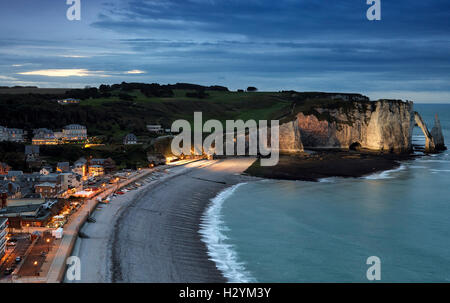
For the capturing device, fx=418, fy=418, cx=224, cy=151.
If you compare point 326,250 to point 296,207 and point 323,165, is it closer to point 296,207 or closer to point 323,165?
point 296,207

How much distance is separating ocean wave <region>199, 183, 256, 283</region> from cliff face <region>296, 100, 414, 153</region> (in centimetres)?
3977

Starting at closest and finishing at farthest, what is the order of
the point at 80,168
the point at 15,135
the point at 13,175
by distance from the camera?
the point at 13,175 → the point at 80,168 → the point at 15,135

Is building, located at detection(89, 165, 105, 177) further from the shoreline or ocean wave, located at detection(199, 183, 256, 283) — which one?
ocean wave, located at detection(199, 183, 256, 283)

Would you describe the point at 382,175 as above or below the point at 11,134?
below

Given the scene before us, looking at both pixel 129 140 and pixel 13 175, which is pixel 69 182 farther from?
pixel 129 140

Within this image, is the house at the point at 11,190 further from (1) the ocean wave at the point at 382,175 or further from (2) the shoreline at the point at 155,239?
(1) the ocean wave at the point at 382,175

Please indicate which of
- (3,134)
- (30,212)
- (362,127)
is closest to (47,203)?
(30,212)

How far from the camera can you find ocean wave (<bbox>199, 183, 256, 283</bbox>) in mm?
19734

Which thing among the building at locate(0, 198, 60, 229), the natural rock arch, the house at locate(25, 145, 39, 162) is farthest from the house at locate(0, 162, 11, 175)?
the natural rock arch

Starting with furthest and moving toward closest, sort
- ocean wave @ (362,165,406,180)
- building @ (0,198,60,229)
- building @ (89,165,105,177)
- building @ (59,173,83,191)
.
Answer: ocean wave @ (362,165,406,180) → building @ (89,165,105,177) → building @ (59,173,83,191) → building @ (0,198,60,229)

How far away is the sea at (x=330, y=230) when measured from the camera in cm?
2081

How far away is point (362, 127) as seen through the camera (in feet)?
229

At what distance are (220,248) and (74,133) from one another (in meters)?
42.4

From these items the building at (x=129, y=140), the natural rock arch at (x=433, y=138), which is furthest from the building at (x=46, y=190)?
the natural rock arch at (x=433, y=138)
